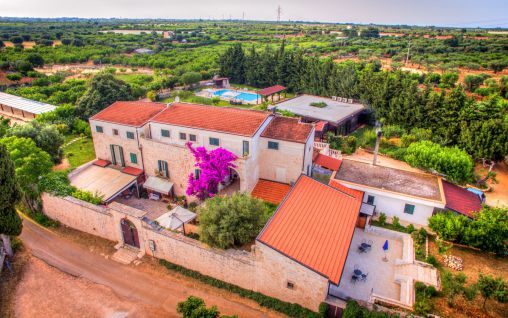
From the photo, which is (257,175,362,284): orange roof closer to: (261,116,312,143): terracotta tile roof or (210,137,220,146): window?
(261,116,312,143): terracotta tile roof

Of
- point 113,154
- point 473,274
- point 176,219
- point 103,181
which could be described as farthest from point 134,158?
point 473,274

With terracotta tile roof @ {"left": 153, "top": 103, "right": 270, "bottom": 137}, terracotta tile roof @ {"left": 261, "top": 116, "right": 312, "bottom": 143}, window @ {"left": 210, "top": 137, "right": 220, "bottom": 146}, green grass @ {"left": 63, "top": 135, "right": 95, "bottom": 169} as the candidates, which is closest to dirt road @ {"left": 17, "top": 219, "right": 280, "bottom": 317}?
window @ {"left": 210, "top": 137, "right": 220, "bottom": 146}

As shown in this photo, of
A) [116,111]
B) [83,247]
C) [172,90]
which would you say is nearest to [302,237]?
[83,247]

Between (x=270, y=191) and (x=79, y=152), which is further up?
(x=270, y=191)

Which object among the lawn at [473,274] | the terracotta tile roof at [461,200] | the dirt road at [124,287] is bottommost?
the dirt road at [124,287]

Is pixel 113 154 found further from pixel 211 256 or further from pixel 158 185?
pixel 211 256

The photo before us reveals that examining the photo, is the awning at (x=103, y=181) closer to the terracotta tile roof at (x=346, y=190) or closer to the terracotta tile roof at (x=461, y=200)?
the terracotta tile roof at (x=346, y=190)

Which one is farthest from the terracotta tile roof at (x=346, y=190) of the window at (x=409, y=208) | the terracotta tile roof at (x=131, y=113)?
the terracotta tile roof at (x=131, y=113)

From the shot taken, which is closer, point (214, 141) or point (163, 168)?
point (214, 141)

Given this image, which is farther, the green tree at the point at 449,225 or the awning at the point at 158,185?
the awning at the point at 158,185
